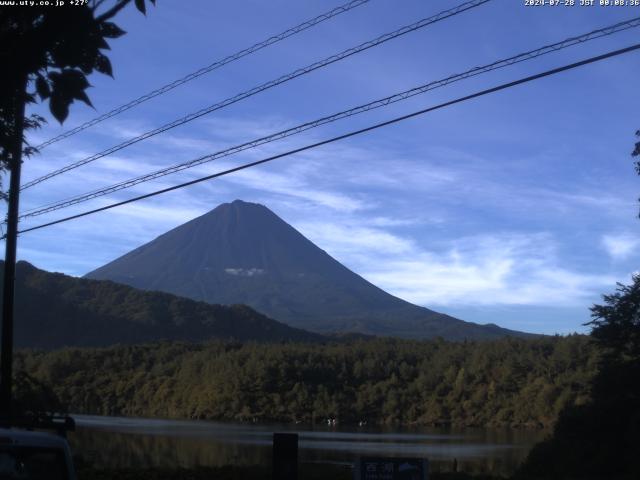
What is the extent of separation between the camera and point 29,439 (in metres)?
6.14

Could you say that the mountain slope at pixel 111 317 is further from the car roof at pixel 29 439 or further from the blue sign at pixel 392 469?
the car roof at pixel 29 439

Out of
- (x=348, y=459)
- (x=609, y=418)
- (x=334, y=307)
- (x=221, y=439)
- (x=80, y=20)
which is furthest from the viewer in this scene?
(x=334, y=307)

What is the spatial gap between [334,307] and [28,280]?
3021 inches

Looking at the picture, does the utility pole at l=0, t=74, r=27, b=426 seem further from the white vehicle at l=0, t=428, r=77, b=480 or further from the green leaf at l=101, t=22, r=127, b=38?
the green leaf at l=101, t=22, r=127, b=38

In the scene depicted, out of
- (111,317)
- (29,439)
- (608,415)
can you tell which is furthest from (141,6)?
(111,317)

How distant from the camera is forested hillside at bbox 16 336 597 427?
77463mm

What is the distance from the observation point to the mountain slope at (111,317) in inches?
4955

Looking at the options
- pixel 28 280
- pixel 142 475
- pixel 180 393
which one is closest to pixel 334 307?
pixel 28 280

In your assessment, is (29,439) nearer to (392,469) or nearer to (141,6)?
(141,6)

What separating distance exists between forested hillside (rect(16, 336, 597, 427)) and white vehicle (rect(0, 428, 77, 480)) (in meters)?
68.7

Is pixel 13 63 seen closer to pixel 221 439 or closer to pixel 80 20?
pixel 80 20

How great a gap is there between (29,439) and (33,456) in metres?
0.13

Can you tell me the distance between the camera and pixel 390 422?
8150cm

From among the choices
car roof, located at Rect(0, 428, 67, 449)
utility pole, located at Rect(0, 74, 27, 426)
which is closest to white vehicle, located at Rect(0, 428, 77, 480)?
car roof, located at Rect(0, 428, 67, 449)
